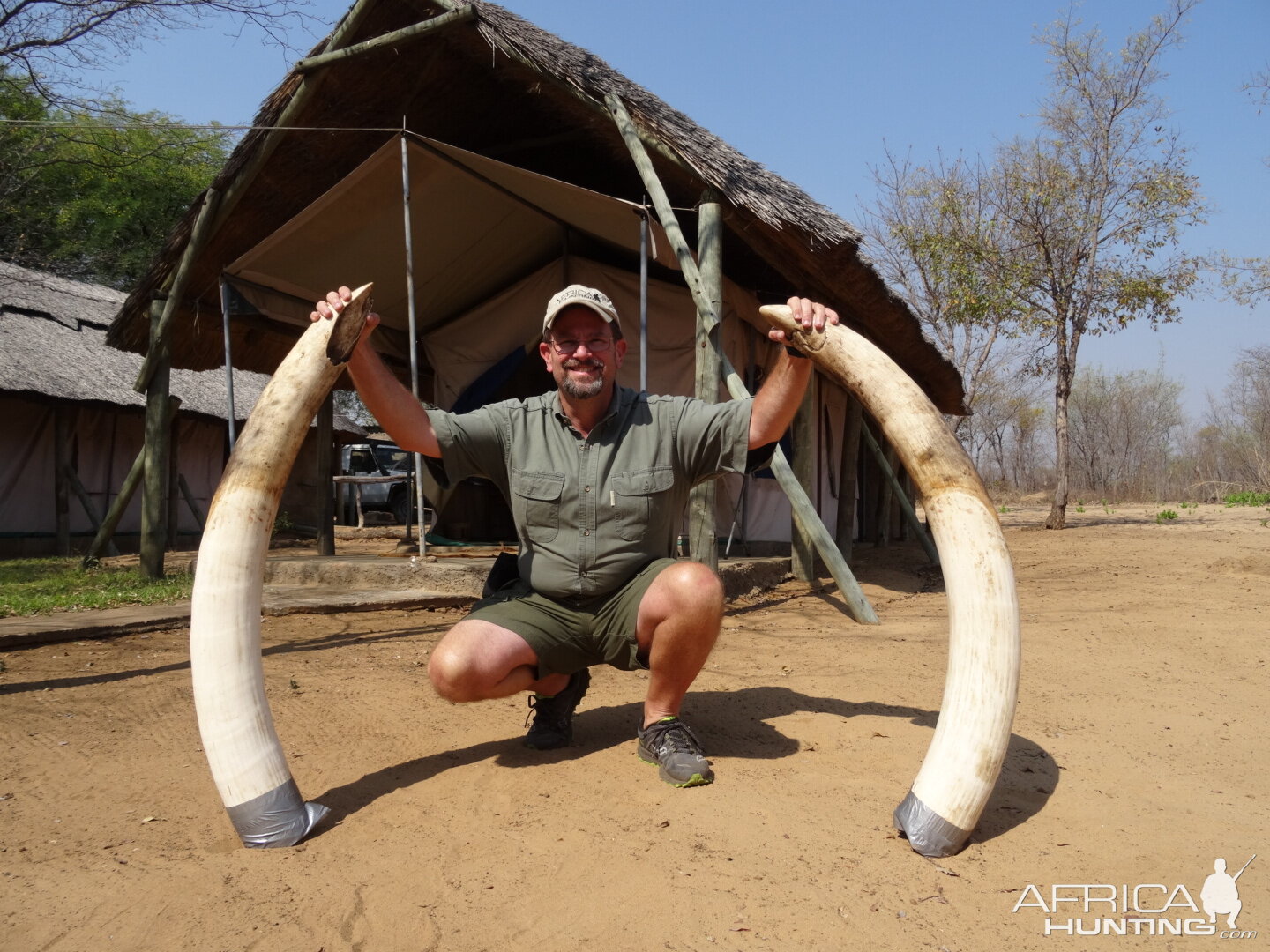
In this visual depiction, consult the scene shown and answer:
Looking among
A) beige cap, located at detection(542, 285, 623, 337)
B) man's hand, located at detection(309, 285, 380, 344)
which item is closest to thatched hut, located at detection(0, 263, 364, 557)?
man's hand, located at detection(309, 285, 380, 344)

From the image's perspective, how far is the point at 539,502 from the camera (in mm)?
2391

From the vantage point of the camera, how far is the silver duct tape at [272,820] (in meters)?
1.87

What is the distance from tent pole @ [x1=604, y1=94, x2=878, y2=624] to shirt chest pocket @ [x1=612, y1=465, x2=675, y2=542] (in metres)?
2.03

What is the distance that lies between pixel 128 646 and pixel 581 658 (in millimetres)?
2785

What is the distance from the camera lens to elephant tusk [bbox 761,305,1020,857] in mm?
1792

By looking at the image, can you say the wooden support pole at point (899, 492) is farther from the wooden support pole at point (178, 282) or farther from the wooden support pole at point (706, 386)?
the wooden support pole at point (178, 282)

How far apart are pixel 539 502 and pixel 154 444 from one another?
507 centimetres

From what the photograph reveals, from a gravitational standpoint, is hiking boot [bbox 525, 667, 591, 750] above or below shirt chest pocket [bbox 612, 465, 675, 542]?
below

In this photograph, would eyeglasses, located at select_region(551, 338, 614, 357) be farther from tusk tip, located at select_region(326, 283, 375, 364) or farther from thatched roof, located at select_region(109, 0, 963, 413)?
thatched roof, located at select_region(109, 0, 963, 413)

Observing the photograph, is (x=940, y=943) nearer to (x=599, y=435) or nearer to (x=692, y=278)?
(x=599, y=435)

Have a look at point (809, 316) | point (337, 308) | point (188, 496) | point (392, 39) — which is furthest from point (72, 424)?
point (809, 316)

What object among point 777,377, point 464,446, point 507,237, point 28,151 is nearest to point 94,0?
point 28,151

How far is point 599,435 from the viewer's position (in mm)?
2443

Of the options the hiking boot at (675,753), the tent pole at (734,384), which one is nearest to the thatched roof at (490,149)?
the tent pole at (734,384)
